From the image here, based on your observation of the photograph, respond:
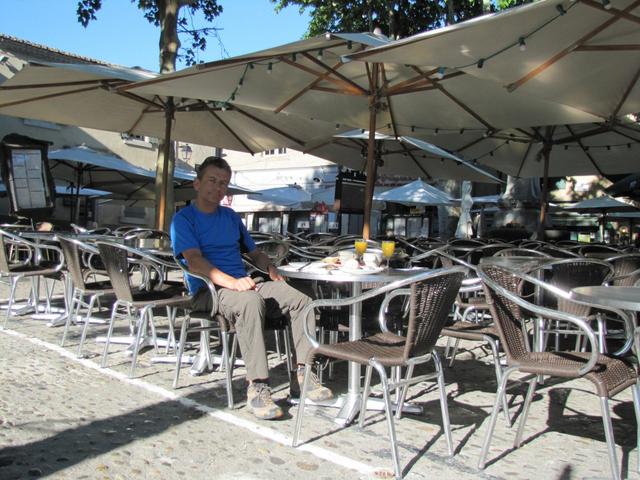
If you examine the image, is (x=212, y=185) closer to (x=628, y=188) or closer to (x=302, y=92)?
(x=302, y=92)

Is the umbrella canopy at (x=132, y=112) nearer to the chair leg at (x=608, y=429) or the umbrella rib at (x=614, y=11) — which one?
the umbrella rib at (x=614, y=11)

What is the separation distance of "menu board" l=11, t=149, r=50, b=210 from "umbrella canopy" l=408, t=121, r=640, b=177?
6.73m

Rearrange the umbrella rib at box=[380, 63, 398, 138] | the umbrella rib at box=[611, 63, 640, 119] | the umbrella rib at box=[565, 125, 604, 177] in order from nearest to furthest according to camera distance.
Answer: the umbrella rib at box=[611, 63, 640, 119] < the umbrella rib at box=[380, 63, 398, 138] < the umbrella rib at box=[565, 125, 604, 177]

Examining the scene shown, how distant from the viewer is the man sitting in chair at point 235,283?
3561 mm

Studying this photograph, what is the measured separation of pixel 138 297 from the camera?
4527 mm

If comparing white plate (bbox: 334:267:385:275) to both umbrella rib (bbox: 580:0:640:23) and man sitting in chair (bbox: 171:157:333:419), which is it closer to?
man sitting in chair (bbox: 171:157:333:419)

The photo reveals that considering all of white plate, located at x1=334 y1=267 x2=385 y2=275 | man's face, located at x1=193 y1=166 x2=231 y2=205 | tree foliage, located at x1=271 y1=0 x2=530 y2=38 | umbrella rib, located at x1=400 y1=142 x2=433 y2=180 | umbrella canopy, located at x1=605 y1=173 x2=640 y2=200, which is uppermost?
tree foliage, located at x1=271 y1=0 x2=530 y2=38

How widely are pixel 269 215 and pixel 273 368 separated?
27.6 m

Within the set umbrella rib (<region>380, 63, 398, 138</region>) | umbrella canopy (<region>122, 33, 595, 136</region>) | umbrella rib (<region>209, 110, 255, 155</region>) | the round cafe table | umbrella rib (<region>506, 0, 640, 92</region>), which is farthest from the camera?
umbrella rib (<region>209, 110, 255, 155</region>)

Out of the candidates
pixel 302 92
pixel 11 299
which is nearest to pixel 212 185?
pixel 302 92

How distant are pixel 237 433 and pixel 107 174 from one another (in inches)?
519

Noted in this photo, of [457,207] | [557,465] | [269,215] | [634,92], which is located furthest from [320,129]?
[269,215]

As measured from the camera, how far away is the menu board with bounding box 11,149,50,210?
30.8 feet

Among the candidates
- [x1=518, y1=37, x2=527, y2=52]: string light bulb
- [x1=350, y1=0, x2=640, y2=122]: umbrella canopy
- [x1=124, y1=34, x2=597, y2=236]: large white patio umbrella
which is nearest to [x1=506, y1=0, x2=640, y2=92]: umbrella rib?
[x1=350, y1=0, x2=640, y2=122]: umbrella canopy
